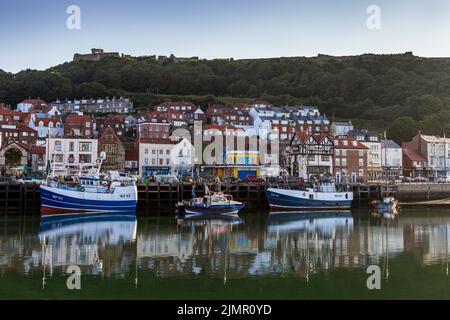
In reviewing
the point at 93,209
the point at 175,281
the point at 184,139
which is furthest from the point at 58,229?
the point at 184,139

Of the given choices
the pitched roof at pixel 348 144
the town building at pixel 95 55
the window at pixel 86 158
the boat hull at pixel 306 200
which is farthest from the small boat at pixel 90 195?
the town building at pixel 95 55

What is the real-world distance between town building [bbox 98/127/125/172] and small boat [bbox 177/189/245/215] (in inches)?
838

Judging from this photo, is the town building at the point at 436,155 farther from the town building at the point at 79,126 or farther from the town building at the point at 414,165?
the town building at the point at 79,126

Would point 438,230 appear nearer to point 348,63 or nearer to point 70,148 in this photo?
point 70,148

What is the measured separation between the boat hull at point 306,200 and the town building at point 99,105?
5980 cm

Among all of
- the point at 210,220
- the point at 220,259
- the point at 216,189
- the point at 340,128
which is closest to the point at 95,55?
the point at 340,128

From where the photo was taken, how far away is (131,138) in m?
73.1

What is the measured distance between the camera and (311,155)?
59.4 metres

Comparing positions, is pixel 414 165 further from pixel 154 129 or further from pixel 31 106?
pixel 31 106

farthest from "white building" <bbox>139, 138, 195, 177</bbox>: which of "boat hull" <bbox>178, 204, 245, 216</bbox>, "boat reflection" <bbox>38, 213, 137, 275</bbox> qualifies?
"boat reflection" <bbox>38, 213, 137, 275</bbox>

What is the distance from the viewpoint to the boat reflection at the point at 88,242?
60.2ft

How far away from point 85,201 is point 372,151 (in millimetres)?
41576

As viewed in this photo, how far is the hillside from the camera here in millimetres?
103438
